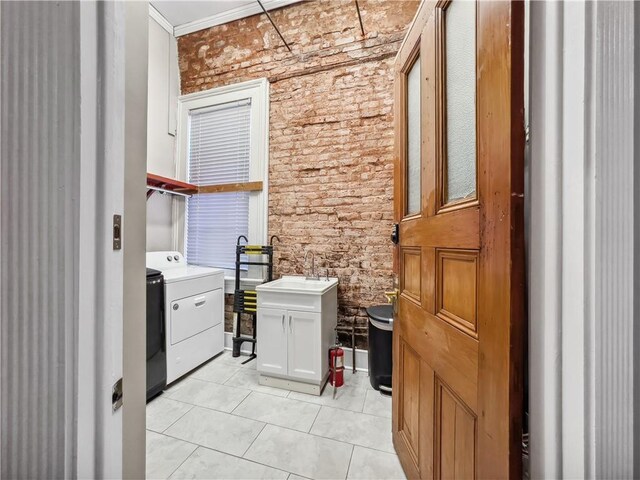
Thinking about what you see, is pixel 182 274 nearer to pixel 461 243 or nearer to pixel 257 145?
pixel 257 145

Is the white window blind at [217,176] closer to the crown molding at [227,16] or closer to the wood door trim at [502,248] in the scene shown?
the crown molding at [227,16]

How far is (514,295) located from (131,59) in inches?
45.7

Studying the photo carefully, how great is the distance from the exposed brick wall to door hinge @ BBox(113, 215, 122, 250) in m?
2.22

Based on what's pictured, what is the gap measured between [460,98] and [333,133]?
188 centimetres

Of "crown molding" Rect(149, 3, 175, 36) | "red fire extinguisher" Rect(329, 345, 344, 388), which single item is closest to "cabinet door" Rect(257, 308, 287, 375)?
"red fire extinguisher" Rect(329, 345, 344, 388)

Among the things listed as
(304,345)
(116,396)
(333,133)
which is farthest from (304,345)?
(333,133)

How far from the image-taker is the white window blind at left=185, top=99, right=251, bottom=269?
3.03 m

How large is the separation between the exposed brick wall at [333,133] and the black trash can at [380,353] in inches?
14.1

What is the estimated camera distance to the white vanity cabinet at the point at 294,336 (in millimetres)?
2137
